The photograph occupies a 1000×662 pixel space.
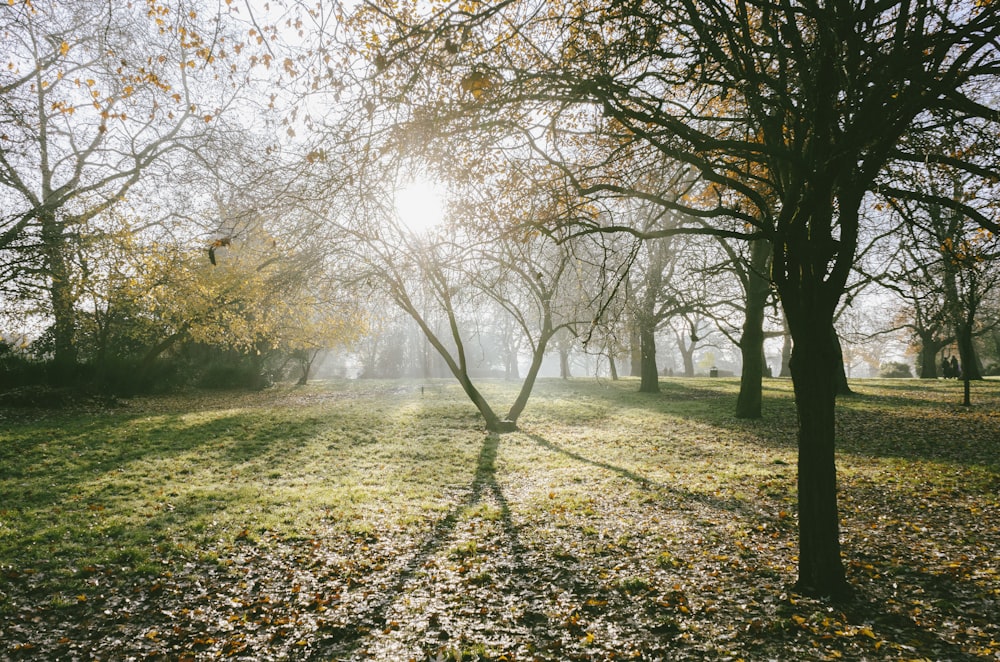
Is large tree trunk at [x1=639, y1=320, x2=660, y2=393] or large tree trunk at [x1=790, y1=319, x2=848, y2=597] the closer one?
large tree trunk at [x1=790, y1=319, x2=848, y2=597]

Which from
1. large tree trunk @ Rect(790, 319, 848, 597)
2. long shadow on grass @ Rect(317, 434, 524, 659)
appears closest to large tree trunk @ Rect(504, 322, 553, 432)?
long shadow on grass @ Rect(317, 434, 524, 659)

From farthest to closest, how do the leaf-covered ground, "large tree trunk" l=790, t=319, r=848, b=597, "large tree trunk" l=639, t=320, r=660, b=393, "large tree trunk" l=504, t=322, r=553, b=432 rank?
"large tree trunk" l=639, t=320, r=660, b=393, "large tree trunk" l=504, t=322, r=553, b=432, "large tree trunk" l=790, t=319, r=848, b=597, the leaf-covered ground

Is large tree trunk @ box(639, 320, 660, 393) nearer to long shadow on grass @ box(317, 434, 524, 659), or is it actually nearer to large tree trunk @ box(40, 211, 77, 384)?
long shadow on grass @ box(317, 434, 524, 659)

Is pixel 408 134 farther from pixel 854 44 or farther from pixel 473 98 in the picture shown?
pixel 854 44

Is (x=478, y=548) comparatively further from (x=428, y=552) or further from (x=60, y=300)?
(x=60, y=300)

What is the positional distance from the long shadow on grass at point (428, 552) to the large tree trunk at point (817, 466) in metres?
3.00

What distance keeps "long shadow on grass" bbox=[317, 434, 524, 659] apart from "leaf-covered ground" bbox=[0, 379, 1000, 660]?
0.04 metres

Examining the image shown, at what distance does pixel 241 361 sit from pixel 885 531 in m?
26.0

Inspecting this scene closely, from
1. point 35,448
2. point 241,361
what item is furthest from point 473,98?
point 241,361

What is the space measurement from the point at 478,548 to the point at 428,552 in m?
0.62

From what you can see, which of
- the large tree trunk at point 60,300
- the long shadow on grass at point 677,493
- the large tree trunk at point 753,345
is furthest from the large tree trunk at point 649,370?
the large tree trunk at point 60,300

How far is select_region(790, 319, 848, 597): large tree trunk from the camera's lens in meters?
4.64

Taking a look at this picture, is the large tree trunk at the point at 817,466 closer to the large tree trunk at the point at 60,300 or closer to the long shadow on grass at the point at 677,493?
the long shadow on grass at the point at 677,493

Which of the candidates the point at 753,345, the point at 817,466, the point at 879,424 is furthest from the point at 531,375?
the point at 817,466
